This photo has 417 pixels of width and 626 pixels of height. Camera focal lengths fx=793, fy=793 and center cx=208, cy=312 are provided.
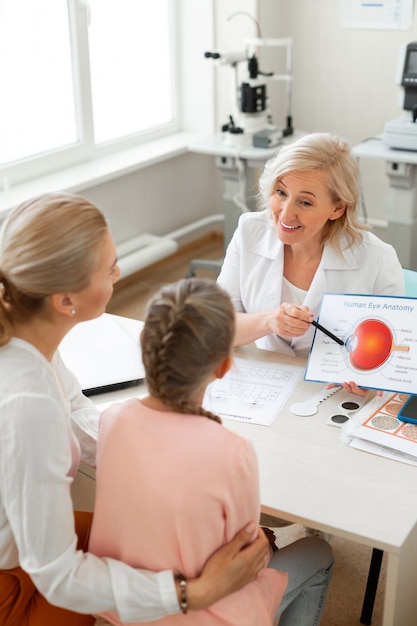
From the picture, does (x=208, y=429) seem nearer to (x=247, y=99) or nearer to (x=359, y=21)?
(x=247, y=99)

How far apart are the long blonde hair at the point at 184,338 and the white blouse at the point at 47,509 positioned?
0.58ft

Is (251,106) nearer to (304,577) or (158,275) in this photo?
(158,275)

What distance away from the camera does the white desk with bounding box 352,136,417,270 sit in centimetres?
359

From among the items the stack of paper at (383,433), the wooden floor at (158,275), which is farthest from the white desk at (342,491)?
the wooden floor at (158,275)

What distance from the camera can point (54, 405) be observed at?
125 centimetres

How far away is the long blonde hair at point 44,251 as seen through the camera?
1.25m

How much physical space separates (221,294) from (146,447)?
269 mm

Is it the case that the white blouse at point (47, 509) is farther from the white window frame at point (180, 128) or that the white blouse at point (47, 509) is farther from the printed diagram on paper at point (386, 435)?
the white window frame at point (180, 128)

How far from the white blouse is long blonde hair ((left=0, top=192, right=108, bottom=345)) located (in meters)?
0.08

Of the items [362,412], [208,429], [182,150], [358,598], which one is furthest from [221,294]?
[182,150]

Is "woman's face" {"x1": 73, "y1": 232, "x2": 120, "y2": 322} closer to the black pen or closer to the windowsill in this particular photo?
the black pen

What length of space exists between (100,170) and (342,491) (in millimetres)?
2793

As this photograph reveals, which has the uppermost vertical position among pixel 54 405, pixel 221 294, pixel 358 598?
pixel 221 294

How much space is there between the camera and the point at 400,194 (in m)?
3.72
